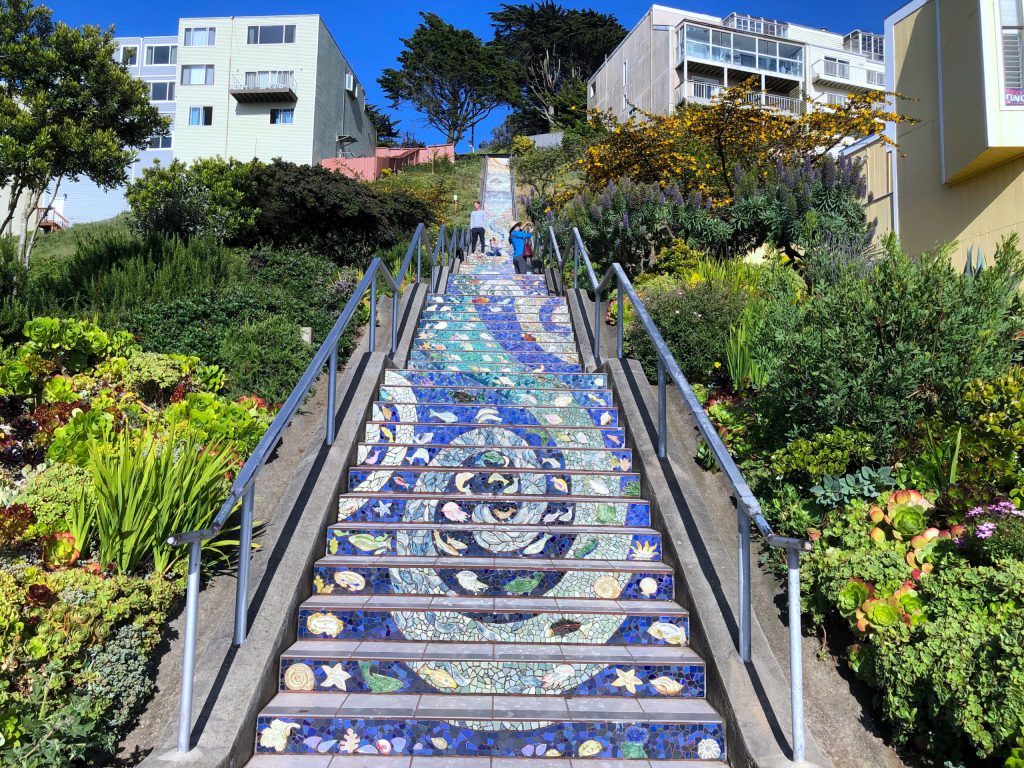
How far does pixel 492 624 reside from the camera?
358cm

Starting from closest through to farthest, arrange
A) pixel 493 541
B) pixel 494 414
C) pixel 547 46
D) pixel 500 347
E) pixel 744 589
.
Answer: pixel 744 589 < pixel 493 541 < pixel 494 414 < pixel 500 347 < pixel 547 46

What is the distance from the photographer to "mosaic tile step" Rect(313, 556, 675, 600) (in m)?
3.83

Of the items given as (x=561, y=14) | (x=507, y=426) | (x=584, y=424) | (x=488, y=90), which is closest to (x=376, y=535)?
(x=507, y=426)

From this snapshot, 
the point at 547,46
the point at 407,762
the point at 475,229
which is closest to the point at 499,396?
the point at 407,762

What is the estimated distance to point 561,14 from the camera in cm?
5022

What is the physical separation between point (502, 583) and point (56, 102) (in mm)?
8496

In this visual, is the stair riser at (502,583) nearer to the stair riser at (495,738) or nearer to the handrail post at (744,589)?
the handrail post at (744,589)

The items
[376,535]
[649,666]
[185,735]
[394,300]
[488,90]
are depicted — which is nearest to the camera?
[185,735]

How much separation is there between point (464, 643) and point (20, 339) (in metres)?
5.46

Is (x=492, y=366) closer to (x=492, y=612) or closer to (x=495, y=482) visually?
(x=495, y=482)

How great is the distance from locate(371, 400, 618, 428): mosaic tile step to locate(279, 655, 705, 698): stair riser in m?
Answer: 2.28

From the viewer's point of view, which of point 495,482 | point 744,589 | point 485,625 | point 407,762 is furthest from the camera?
point 495,482

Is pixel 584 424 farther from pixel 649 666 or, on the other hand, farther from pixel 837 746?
pixel 837 746

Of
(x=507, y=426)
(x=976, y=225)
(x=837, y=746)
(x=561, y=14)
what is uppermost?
(x=561, y=14)
